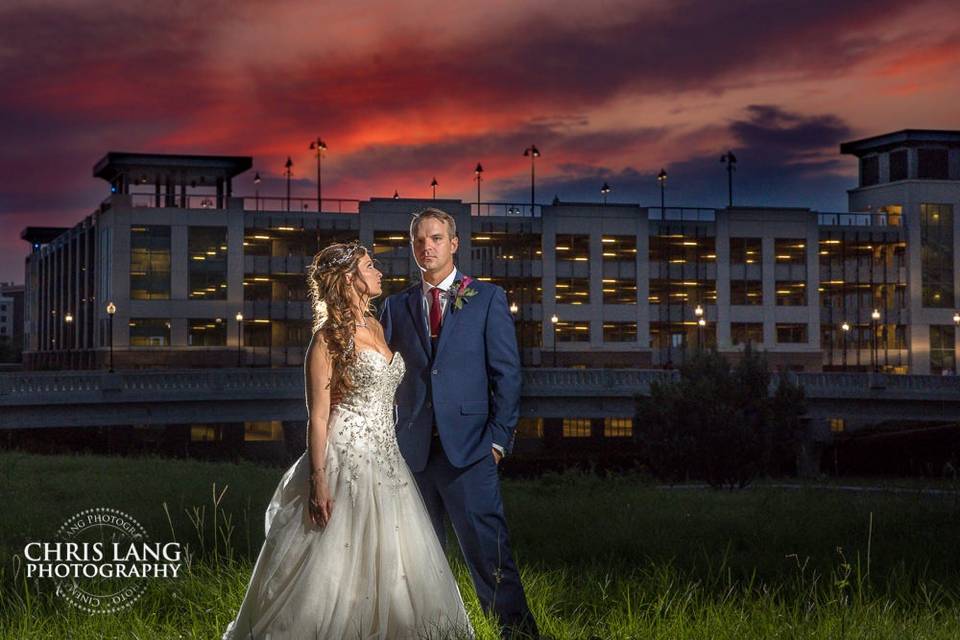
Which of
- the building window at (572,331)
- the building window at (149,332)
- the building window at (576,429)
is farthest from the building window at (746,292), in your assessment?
the building window at (149,332)

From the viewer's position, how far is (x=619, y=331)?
266 feet

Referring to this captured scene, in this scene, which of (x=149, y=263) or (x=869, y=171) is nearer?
(x=149, y=263)

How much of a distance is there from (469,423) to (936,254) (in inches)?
3465

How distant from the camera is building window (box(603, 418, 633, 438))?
70056 millimetres

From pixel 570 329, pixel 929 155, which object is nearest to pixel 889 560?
pixel 570 329

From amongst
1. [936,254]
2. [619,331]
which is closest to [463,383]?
[619,331]

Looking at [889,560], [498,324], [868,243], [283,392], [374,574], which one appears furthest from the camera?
[868,243]

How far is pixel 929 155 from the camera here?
88000mm

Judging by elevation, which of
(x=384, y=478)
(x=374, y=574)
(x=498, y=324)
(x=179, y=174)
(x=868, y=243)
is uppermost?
(x=179, y=174)

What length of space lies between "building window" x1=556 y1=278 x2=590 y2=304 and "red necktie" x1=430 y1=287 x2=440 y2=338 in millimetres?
74191

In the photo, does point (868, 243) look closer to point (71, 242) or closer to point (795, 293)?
point (795, 293)

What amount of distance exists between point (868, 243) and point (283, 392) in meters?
61.0

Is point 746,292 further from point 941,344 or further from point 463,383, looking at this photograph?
point 463,383

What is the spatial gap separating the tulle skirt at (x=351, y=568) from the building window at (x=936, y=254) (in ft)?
288
